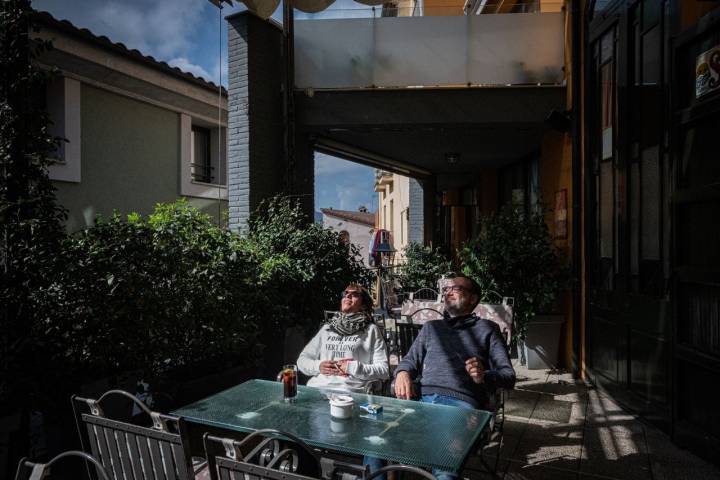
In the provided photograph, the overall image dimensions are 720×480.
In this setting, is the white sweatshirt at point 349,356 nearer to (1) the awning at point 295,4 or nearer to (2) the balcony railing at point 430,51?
(1) the awning at point 295,4

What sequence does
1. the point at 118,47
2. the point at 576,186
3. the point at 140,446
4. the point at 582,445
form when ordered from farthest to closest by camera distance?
the point at 118,47
the point at 576,186
the point at 582,445
the point at 140,446

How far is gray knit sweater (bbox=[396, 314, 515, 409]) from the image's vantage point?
307 cm

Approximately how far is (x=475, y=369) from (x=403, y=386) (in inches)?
17.8

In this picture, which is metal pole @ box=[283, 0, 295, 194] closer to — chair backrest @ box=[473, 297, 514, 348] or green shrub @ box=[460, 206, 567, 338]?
green shrub @ box=[460, 206, 567, 338]

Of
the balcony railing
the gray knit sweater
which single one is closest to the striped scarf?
the gray knit sweater

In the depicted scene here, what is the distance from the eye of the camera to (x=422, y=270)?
870cm

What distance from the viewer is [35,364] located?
2941mm

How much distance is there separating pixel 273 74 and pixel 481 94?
8.76ft

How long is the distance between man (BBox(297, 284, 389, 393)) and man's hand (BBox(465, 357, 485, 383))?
2.07 feet

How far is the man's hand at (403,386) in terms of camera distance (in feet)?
9.96

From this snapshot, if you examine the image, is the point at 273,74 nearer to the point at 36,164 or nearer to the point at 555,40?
the point at 555,40

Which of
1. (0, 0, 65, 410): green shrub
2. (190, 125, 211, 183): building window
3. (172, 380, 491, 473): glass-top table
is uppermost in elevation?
(190, 125, 211, 183): building window

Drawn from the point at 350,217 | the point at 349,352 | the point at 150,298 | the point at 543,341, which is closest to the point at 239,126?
the point at 150,298

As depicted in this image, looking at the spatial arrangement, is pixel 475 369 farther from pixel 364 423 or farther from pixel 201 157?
pixel 201 157
